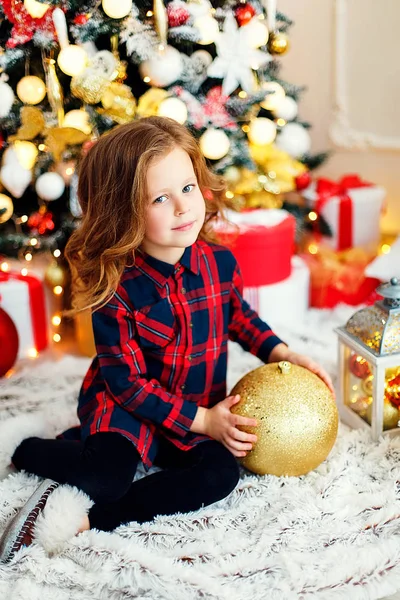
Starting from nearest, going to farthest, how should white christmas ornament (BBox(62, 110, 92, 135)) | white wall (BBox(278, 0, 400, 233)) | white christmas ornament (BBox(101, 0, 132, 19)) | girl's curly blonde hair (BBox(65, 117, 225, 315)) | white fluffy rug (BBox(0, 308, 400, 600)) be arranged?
white fluffy rug (BBox(0, 308, 400, 600))
girl's curly blonde hair (BBox(65, 117, 225, 315))
white christmas ornament (BBox(101, 0, 132, 19))
white christmas ornament (BBox(62, 110, 92, 135))
white wall (BBox(278, 0, 400, 233))

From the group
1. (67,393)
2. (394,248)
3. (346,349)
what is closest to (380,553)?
(346,349)

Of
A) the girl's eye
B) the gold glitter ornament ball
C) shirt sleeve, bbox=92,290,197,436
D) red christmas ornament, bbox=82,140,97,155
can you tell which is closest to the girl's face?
the girl's eye

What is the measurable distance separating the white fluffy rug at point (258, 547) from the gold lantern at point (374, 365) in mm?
54

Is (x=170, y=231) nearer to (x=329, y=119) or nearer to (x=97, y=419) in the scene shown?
(x=97, y=419)

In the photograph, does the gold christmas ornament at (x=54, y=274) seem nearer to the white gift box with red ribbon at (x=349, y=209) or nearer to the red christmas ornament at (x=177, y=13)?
the red christmas ornament at (x=177, y=13)

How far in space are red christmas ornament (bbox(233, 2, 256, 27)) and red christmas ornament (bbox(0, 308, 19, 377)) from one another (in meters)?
1.05

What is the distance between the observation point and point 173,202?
1.20m

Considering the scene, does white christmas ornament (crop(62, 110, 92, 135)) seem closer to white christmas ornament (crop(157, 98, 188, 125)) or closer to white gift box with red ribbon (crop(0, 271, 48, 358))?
white christmas ornament (crop(157, 98, 188, 125))

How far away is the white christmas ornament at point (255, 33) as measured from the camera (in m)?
1.88

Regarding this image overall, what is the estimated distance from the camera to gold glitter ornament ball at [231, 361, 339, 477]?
1198mm

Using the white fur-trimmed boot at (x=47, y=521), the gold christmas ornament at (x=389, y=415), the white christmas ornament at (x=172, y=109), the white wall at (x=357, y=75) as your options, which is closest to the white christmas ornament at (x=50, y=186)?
the white christmas ornament at (x=172, y=109)

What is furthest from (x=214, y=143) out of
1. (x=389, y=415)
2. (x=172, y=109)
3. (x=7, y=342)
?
(x=389, y=415)

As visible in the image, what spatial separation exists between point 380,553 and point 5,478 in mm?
717

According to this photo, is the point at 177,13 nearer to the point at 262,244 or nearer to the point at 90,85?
the point at 90,85
